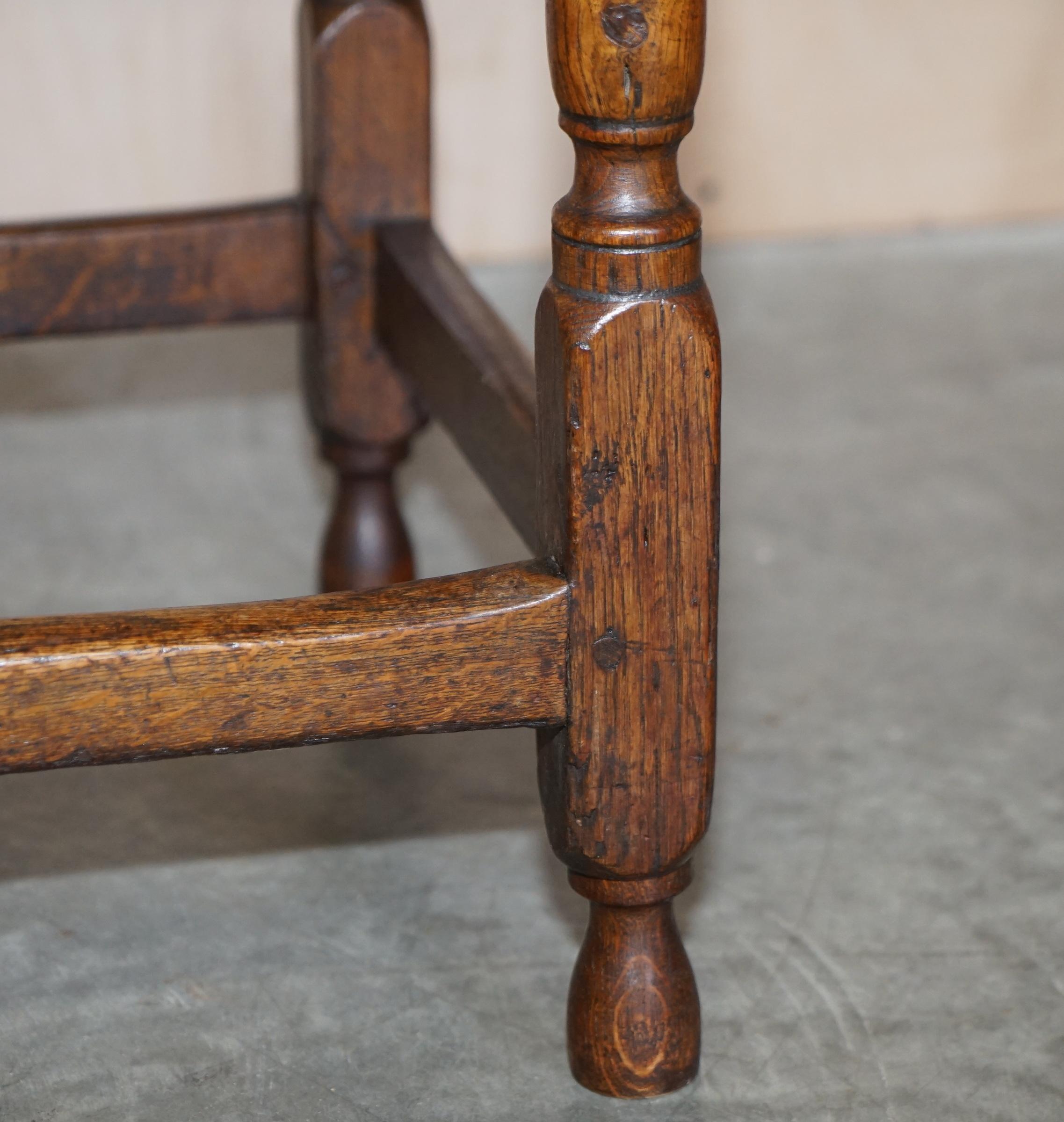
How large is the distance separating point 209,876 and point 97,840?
0.25 feet

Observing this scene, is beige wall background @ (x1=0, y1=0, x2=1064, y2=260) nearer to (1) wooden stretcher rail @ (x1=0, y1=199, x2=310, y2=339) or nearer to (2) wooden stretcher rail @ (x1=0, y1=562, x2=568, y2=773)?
(1) wooden stretcher rail @ (x1=0, y1=199, x2=310, y2=339)

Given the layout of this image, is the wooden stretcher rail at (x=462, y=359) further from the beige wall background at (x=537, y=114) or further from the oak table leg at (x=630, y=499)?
the beige wall background at (x=537, y=114)

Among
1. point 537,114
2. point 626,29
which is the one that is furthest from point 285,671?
point 537,114

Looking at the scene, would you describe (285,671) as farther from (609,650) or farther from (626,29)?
(626,29)

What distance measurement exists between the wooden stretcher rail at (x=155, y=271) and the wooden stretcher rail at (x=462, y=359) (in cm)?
7

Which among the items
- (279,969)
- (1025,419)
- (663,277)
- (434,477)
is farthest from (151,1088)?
(1025,419)

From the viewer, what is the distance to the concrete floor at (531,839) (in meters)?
0.82

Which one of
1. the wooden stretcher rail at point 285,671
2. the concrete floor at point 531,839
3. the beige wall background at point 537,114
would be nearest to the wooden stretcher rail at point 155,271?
the concrete floor at point 531,839

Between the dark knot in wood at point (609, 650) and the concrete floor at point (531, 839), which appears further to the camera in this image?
the concrete floor at point (531, 839)

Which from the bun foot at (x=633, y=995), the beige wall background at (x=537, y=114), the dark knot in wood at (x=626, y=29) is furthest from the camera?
the beige wall background at (x=537, y=114)

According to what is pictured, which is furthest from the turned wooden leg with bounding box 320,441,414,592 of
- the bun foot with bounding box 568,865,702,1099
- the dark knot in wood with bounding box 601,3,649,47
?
the dark knot in wood with bounding box 601,3,649,47

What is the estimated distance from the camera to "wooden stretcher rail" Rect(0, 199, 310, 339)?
42.0 inches

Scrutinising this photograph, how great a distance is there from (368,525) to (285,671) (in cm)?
52

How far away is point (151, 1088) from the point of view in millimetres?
805
